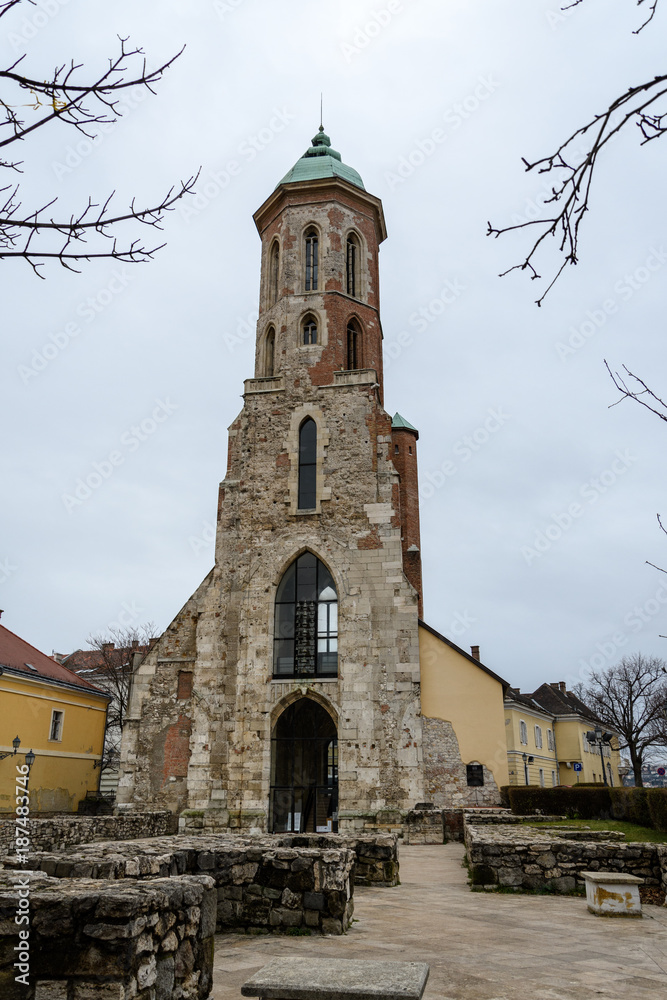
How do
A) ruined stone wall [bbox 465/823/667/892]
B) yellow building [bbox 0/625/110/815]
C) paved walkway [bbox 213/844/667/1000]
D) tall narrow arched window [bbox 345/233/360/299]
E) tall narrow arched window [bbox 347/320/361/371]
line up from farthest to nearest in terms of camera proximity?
tall narrow arched window [bbox 345/233/360/299]
tall narrow arched window [bbox 347/320/361/371]
yellow building [bbox 0/625/110/815]
ruined stone wall [bbox 465/823/667/892]
paved walkway [bbox 213/844/667/1000]

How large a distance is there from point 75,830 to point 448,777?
1126 centimetres

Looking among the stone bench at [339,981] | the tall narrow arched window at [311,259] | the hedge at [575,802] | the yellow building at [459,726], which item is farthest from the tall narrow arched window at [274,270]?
the stone bench at [339,981]

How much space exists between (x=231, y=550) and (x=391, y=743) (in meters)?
7.78

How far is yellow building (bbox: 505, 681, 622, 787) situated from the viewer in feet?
131

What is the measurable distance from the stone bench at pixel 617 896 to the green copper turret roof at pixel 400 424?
2212cm

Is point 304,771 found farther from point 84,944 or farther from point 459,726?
point 84,944

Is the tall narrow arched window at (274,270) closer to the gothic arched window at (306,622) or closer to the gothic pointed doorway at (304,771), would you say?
the gothic arched window at (306,622)

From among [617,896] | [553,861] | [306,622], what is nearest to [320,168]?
[306,622]

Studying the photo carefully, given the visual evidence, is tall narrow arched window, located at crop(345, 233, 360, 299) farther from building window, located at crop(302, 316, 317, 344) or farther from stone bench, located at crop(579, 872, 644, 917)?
stone bench, located at crop(579, 872, 644, 917)

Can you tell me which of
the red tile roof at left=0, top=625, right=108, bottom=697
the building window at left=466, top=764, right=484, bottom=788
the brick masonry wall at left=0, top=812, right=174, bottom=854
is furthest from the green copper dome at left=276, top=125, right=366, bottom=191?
the brick masonry wall at left=0, top=812, right=174, bottom=854

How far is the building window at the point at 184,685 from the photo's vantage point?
2338cm

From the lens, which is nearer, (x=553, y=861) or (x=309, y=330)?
(x=553, y=861)

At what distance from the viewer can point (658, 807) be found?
52.6 feet

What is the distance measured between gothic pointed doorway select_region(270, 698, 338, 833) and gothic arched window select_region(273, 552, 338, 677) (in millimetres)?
1179
